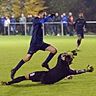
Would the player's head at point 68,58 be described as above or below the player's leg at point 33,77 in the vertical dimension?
above

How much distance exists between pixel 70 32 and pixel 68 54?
33.6 metres

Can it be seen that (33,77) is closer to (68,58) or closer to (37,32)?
(68,58)

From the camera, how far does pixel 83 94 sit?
441 inches

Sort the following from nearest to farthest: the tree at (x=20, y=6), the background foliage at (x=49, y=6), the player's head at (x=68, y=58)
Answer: the player's head at (x=68, y=58) → the background foliage at (x=49, y=6) → the tree at (x=20, y=6)

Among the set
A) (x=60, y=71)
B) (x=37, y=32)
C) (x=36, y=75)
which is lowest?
(x=36, y=75)

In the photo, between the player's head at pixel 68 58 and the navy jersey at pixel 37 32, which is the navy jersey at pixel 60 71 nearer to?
the player's head at pixel 68 58

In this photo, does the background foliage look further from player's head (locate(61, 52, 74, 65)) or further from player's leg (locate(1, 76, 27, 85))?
player's head (locate(61, 52, 74, 65))

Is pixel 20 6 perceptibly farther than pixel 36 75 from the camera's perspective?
Yes

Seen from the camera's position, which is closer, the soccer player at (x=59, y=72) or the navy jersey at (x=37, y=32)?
the soccer player at (x=59, y=72)

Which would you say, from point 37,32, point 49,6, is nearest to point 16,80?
point 37,32

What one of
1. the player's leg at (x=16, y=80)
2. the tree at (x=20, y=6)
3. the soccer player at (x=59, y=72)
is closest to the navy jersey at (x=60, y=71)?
the soccer player at (x=59, y=72)

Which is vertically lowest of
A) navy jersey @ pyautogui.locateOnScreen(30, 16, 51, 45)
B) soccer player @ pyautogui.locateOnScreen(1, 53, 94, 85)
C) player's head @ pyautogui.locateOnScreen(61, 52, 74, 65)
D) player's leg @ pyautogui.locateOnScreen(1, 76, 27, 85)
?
player's leg @ pyautogui.locateOnScreen(1, 76, 27, 85)

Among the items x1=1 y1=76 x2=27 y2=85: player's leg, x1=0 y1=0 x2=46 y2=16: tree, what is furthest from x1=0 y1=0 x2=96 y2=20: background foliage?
x1=1 y1=76 x2=27 y2=85: player's leg

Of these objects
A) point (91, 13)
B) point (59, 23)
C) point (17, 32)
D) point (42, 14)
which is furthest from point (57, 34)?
point (42, 14)
